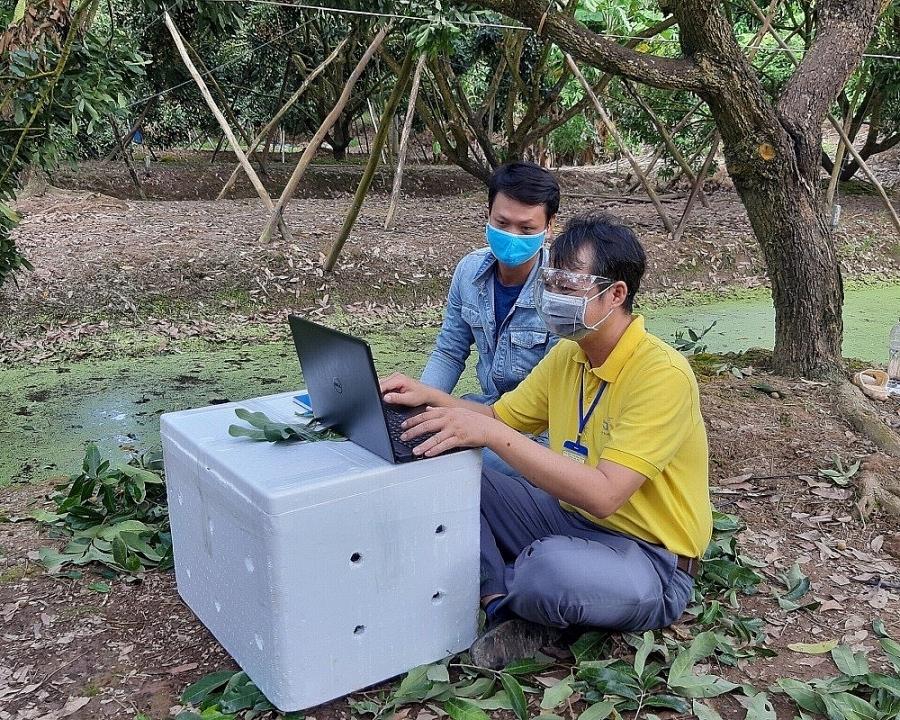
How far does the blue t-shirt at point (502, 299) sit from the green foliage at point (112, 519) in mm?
1162

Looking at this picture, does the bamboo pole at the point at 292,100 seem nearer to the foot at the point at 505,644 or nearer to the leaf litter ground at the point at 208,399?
the leaf litter ground at the point at 208,399

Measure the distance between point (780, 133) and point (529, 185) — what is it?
1.77m

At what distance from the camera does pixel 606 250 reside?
1931 millimetres

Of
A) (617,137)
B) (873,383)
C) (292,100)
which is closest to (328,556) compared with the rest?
(873,383)

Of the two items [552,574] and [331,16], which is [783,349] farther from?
[331,16]

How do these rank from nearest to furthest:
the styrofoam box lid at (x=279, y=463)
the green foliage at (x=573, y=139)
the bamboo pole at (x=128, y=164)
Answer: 1. the styrofoam box lid at (x=279, y=463)
2. the bamboo pole at (x=128, y=164)
3. the green foliage at (x=573, y=139)

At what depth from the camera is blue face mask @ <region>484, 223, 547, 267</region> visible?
8.34 ft

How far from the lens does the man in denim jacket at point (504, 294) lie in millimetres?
2520

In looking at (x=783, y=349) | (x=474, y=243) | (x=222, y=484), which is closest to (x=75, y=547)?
(x=222, y=484)

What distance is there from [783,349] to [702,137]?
643 centimetres

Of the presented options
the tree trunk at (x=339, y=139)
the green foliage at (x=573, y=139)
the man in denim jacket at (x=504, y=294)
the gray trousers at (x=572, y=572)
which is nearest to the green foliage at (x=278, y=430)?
the gray trousers at (x=572, y=572)

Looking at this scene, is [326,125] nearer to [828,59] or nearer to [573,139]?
[828,59]

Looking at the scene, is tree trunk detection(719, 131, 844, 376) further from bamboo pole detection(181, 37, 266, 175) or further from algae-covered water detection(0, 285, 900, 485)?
bamboo pole detection(181, 37, 266, 175)

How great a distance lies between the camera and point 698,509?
6.54 feet
